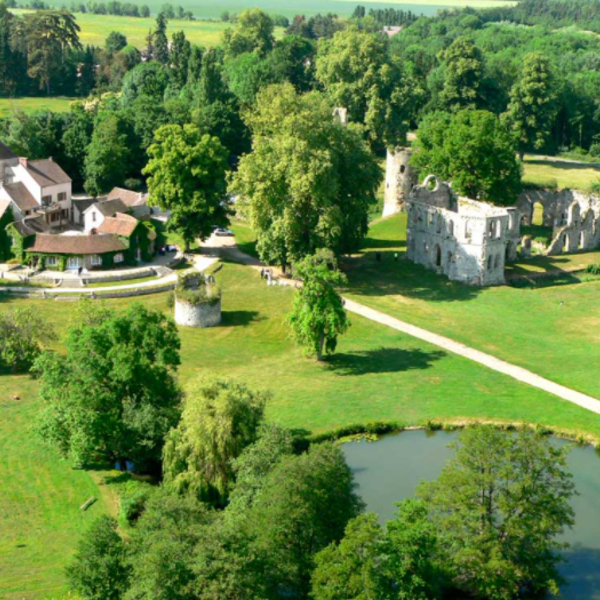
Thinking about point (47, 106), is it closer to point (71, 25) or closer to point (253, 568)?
point (71, 25)

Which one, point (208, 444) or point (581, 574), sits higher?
point (208, 444)

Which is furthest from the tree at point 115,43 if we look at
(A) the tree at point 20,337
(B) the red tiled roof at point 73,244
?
(A) the tree at point 20,337

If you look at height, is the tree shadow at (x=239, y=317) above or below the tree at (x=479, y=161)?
below

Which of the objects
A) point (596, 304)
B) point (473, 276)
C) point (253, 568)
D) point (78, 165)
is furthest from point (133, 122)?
point (253, 568)

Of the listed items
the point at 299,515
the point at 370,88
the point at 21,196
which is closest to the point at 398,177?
the point at 370,88

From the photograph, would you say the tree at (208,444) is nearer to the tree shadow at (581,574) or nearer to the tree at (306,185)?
the tree shadow at (581,574)

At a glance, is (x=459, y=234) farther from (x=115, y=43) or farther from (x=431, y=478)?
(x=115, y=43)
